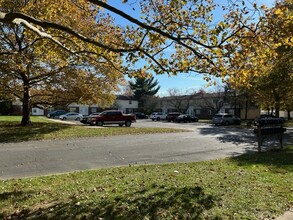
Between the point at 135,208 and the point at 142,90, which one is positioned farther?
the point at 142,90

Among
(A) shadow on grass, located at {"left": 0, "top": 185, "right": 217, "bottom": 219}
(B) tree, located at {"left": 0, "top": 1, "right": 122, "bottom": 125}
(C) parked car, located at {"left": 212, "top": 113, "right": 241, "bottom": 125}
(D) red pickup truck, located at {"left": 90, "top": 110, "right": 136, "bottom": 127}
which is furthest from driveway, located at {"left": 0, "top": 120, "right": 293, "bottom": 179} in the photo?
(C) parked car, located at {"left": 212, "top": 113, "right": 241, "bottom": 125}

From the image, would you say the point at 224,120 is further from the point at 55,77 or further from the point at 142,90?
the point at 142,90

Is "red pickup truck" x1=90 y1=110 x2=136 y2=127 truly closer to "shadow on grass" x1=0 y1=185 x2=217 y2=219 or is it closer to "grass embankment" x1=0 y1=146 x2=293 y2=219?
"grass embankment" x1=0 y1=146 x2=293 y2=219

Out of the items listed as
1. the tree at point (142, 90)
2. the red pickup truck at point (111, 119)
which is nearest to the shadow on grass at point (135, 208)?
the red pickup truck at point (111, 119)

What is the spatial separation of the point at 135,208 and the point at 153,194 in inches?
33.3

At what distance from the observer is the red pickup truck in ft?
107

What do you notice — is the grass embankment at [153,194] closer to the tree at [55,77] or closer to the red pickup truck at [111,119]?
the tree at [55,77]

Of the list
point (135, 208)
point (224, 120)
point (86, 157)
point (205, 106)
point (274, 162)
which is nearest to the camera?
point (135, 208)

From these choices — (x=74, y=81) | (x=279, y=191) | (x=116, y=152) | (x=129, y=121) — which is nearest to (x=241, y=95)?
(x=129, y=121)

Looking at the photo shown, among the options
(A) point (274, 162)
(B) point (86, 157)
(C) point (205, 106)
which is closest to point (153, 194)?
(A) point (274, 162)

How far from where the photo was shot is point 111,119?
108 feet

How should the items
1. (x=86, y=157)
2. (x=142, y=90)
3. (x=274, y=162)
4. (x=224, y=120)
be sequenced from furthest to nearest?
(x=142, y=90) → (x=224, y=120) → (x=86, y=157) → (x=274, y=162)

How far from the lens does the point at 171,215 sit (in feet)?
15.8

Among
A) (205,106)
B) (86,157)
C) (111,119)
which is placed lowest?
(86,157)
